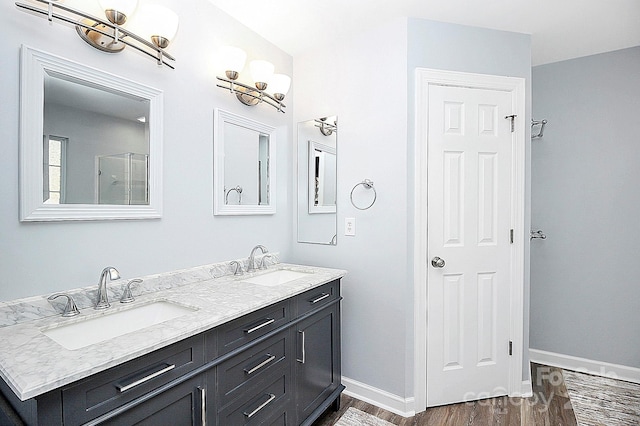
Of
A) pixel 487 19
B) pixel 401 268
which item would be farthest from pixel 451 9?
pixel 401 268

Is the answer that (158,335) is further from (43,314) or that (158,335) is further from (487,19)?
(487,19)

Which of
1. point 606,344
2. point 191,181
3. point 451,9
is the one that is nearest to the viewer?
point 191,181

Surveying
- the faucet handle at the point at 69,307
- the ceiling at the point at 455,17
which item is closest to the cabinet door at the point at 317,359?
the faucet handle at the point at 69,307

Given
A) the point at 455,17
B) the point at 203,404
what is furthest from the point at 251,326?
the point at 455,17

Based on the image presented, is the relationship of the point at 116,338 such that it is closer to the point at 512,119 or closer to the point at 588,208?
the point at 512,119

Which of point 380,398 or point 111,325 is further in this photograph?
point 380,398

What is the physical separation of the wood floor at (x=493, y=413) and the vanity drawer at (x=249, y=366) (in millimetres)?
748

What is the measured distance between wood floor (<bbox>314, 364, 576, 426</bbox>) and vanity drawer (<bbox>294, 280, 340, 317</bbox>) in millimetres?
741

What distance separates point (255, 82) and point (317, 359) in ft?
5.73

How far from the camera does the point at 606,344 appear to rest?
2.59 metres

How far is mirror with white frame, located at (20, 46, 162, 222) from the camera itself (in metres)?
1.24

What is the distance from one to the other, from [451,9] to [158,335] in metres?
2.29

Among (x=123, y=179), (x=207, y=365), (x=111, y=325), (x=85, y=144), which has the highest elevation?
(x=85, y=144)

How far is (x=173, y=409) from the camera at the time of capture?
1.12 metres
